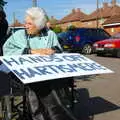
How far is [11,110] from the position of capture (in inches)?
233

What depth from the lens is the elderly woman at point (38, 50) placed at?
5.47 metres

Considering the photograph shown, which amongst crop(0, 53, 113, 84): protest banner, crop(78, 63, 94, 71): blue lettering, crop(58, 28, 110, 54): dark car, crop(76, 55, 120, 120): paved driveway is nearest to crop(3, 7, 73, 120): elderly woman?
crop(0, 53, 113, 84): protest banner

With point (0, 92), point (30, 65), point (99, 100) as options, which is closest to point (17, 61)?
point (30, 65)

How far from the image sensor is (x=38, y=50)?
579 cm

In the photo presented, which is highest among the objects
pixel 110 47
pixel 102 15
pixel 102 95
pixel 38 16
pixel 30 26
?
pixel 102 15

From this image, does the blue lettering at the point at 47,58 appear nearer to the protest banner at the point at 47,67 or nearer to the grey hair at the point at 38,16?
the protest banner at the point at 47,67

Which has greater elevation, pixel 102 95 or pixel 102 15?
pixel 102 15

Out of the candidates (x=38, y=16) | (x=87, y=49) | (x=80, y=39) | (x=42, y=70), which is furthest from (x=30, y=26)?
(x=87, y=49)

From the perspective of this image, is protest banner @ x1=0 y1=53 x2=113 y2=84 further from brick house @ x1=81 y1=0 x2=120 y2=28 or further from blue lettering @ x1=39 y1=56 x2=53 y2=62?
brick house @ x1=81 y1=0 x2=120 y2=28

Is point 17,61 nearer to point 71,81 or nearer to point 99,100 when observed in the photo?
point 71,81

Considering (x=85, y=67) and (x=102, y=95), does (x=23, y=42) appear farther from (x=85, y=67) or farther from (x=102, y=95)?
(x=102, y=95)

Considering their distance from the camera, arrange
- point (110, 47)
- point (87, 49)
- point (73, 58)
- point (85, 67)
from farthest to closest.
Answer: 1. point (87, 49)
2. point (110, 47)
3. point (73, 58)
4. point (85, 67)

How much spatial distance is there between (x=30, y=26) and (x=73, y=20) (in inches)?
2830

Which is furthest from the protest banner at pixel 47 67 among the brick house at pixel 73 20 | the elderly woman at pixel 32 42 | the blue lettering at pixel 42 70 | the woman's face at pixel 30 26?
the brick house at pixel 73 20
